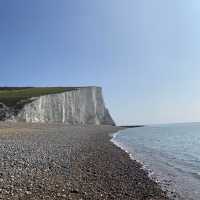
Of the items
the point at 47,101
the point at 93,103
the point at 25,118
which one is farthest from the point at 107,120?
the point at 25,118

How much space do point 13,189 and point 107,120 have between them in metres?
112

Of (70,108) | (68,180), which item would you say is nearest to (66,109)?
(70,108)

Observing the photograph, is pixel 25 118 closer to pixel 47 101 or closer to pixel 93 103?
pixel 47 101

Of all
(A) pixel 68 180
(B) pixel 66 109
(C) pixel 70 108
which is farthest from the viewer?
(C) pixel 70 108

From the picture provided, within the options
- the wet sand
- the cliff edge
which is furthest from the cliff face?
the wet sand

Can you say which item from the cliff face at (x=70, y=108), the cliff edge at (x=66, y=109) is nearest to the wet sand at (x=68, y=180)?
the cliff edge at (x=66, y=109)

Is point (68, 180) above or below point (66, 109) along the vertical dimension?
below

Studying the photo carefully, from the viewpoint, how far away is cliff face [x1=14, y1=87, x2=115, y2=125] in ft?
223

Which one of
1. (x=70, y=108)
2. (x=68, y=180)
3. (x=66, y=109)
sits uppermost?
(x=70, y=108)

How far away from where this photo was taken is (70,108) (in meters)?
89.0

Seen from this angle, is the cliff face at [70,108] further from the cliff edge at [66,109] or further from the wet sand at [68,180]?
the wet sand at [68,180]

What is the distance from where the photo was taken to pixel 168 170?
22.3 m

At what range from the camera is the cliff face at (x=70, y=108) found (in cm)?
6806

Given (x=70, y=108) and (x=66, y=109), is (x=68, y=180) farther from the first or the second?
(x=70, y=108)
